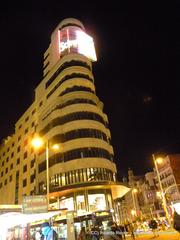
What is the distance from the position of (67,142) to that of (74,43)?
3083cm

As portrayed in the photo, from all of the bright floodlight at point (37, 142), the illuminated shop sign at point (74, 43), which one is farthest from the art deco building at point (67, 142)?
the bright floodlight at point (37, 142)

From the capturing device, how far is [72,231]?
15.5m

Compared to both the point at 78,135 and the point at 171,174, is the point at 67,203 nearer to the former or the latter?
the point at 78,135

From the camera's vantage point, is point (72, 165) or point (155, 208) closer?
point (72, 165)

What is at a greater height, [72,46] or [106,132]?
[72,46]

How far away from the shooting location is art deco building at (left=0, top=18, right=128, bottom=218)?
41344 mm

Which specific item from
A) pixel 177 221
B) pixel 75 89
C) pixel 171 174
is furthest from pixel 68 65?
pixel 177 221

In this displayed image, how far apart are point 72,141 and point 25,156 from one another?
2112cm

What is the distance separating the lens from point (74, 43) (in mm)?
63375

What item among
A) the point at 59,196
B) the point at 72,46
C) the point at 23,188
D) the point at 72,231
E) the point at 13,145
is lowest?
the point at 72,231

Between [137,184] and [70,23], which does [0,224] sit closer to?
[70,23]

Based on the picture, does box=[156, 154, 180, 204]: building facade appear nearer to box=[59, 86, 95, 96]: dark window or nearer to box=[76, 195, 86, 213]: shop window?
box=[76, 195, 86, 213]: shop window

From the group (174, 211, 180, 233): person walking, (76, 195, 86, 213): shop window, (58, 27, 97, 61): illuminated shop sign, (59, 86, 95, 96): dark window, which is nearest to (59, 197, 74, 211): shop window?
(76, 195, 86, 213): shop window

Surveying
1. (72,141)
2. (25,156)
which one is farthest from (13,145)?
(72,141)
